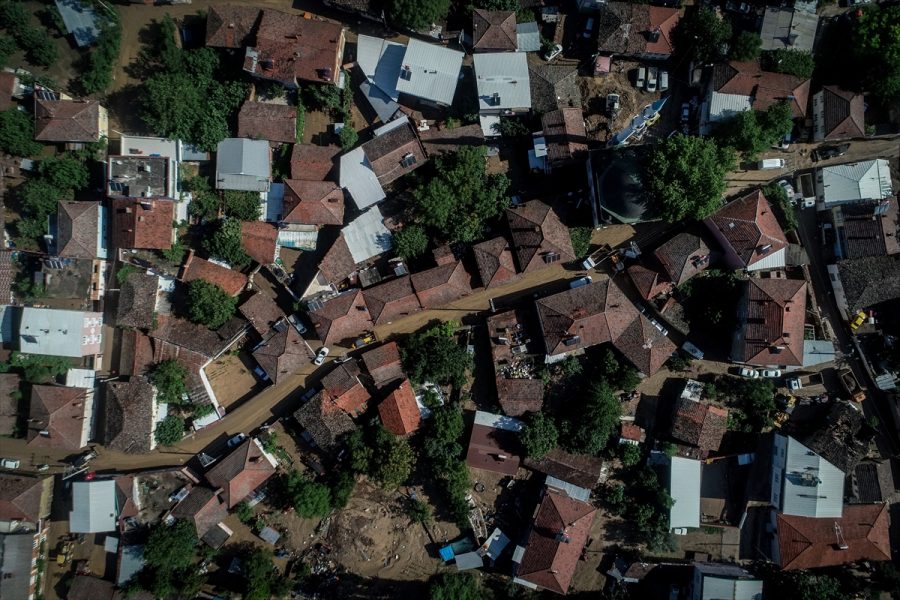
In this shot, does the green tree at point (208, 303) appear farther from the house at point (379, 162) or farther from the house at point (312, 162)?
the house at point (379, 162)

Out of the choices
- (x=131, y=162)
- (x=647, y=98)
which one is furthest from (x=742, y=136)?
(x=131, y=162)

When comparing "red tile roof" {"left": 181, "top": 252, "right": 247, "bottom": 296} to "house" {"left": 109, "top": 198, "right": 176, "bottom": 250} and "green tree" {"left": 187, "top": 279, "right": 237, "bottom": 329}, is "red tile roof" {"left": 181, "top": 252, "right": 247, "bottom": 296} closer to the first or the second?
"green tree" {"left": 187, "top": 279, "right": 237, "bottom": 329}

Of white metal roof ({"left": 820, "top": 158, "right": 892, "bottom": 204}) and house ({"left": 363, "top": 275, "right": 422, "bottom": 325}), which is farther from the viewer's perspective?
house ({"left": 363, "top": 275, "right": 422, "bottom": 325})

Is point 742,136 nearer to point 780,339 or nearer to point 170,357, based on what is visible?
point 780,339

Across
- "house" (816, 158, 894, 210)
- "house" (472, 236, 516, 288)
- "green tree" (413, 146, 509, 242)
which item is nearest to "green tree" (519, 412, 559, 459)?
"house" (472, 236, 516, 288)

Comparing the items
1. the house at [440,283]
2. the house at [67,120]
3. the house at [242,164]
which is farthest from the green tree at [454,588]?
the house at [67,120]

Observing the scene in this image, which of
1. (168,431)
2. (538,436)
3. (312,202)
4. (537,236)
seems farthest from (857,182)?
(168,431)

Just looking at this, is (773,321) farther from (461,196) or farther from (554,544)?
(461,196)
